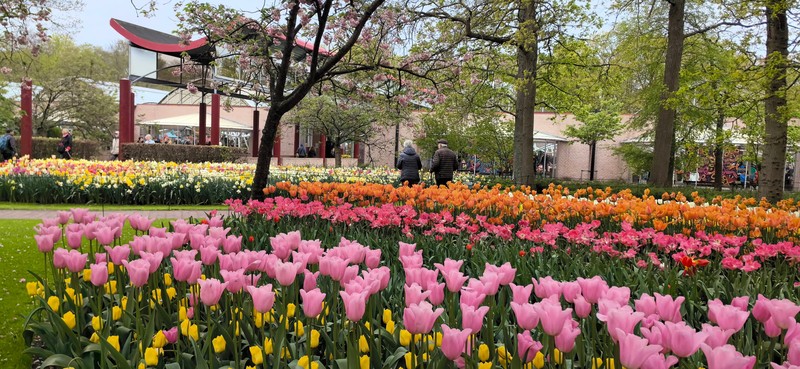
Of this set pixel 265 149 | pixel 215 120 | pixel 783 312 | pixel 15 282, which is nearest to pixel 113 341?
pixel 783 312

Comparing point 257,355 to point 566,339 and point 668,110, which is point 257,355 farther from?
point 668,110

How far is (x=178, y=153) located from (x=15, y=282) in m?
16.5

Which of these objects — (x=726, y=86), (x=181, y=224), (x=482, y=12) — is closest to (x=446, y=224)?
(x=181, y=224)

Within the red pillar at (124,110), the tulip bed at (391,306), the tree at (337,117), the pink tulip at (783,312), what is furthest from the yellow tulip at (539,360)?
the tree at (337,117)

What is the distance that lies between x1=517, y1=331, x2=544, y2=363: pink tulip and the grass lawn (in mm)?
2527

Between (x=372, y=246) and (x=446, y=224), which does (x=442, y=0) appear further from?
(x=372, y=246)

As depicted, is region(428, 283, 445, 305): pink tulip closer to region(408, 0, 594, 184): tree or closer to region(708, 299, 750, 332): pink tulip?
region(708, 299, 750, 332): pink tulip

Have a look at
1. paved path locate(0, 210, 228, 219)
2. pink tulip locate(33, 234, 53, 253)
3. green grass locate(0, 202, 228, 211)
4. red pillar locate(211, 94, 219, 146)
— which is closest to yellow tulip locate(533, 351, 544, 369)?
pink tulip locate(33, 234, 53, 253)

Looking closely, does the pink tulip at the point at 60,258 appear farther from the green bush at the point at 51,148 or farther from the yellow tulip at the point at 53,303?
the green bush at the point at 51,148

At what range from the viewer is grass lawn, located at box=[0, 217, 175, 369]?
9.96ft

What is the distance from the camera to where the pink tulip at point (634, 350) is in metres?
1.32

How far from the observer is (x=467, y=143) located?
25.7 m

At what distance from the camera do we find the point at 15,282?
439 cm

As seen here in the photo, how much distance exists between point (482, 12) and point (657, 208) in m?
8.83
